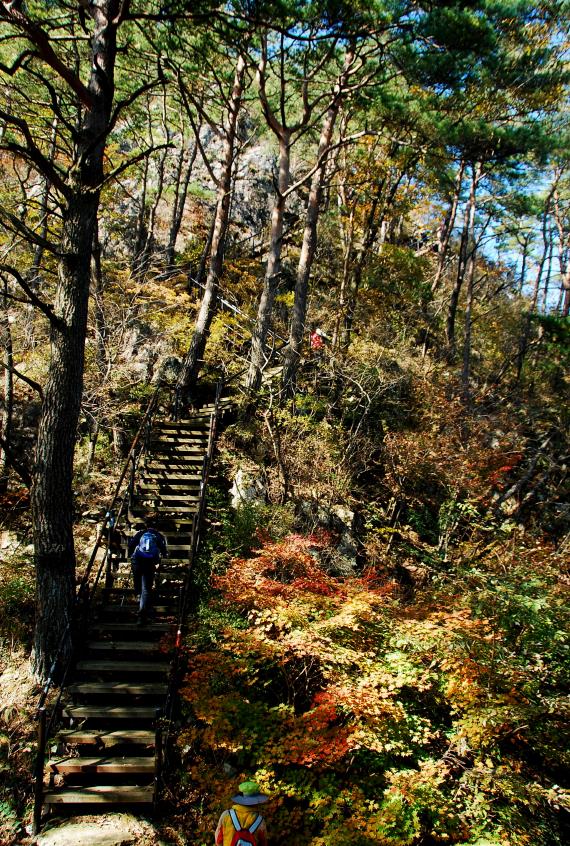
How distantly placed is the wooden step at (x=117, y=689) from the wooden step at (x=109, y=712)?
6.6 inches

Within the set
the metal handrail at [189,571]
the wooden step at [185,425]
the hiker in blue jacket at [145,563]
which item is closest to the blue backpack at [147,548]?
the hiker in blue jacket at [145,563]

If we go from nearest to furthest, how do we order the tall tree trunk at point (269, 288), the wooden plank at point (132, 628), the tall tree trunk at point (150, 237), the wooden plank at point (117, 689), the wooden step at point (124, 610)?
the wooden plank at point (117, 689), the wooden plank at point (132, 628), the wooden step at point (124, 610), the tall tree trunk at point (269, 288), the tall tree trunk at point (150, 237)

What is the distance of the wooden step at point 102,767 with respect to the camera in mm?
5867

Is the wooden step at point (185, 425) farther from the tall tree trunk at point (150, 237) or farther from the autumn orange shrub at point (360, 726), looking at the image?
the autumn orange shrub at point (360, 726)

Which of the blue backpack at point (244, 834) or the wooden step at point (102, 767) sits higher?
the blue backpack at point (244, 834)

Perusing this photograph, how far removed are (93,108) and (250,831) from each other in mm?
8716

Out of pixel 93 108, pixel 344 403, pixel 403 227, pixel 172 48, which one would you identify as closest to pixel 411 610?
pixel 344 403

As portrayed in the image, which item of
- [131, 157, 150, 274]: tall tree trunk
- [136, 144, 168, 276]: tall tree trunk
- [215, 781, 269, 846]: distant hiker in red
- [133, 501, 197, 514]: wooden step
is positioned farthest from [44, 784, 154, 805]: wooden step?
[131, 157, 150, 274]: tall tree trunk

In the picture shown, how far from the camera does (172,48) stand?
1036 centimetres

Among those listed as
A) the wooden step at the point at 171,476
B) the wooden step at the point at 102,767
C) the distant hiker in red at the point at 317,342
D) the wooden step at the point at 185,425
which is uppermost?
the distant hiker in red at the point at 317,342

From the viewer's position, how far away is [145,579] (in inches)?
302

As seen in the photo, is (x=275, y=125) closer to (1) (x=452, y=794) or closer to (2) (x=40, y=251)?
(2) (x=40, y=251)

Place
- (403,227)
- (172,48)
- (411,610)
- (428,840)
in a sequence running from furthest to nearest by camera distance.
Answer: (403,227) < (172,48) < (411,610) < (428,840)

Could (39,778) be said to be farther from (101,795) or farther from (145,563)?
(145,563)
